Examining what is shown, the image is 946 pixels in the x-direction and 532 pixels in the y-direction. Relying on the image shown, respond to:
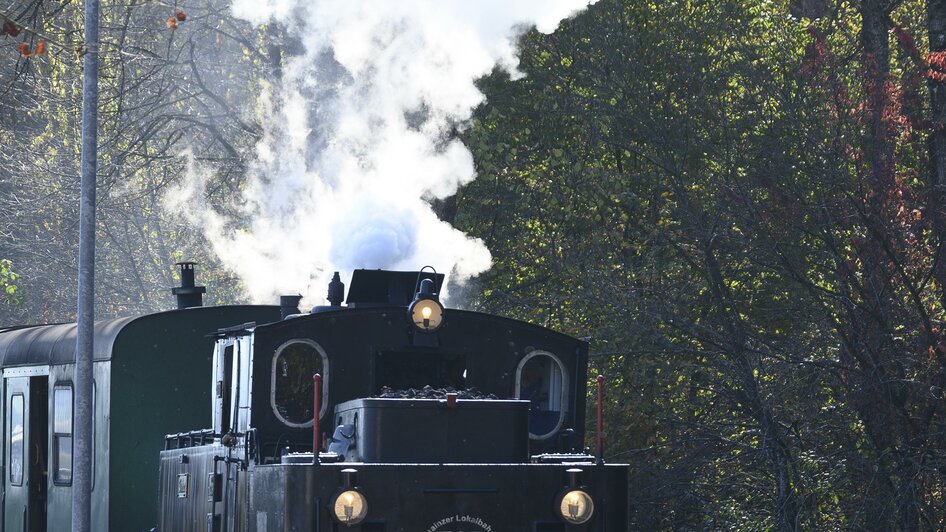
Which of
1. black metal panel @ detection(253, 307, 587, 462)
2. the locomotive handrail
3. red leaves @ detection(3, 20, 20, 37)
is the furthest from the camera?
the locomotive handrail

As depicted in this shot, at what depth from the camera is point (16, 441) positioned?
13164mm

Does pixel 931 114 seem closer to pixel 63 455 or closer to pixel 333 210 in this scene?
pixel 333 210

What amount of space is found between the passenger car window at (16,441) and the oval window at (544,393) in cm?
596

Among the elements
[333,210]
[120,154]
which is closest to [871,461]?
[333,210]

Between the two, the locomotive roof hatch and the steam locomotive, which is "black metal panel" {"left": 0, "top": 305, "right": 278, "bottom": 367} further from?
the locomotive roof hatch

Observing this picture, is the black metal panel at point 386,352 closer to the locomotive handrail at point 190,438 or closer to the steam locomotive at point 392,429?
the steam locomotive at point 392,429

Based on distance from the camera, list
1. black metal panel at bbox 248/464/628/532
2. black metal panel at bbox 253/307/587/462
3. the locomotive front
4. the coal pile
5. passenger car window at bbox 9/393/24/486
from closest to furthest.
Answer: black metal panel at bbox 248/464/628/532
the locomotive front
the coal pile
black metal panel at bbox 253/307/587/462
passenger car window at bbox 9/393/24/486

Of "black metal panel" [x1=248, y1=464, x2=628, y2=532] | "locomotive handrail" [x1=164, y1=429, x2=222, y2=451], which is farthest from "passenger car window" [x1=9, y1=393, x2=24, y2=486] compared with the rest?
"black metal panel" [x1=248, y1=464, x2=628, y2=532]

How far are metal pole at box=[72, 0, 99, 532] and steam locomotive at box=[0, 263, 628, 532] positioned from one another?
1.27 meters

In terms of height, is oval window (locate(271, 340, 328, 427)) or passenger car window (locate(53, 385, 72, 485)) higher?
oval window (locate(271, 340, 328, 427))

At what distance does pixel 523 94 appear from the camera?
17766 millimetres

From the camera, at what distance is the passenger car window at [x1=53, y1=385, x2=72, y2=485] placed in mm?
12500

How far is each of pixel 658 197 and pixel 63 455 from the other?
7.44 metres

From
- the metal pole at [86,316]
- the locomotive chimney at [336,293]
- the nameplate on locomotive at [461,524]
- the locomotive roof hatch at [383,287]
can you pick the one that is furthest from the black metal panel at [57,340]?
the nameplate on locomotive at [461,524]
